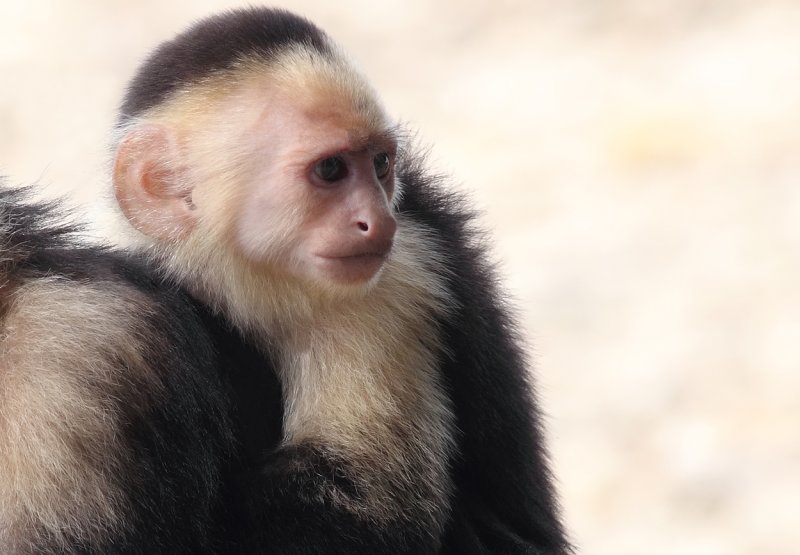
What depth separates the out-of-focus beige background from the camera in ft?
20.0

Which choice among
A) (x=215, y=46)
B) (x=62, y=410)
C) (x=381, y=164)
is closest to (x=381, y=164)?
(x=381, y=164)

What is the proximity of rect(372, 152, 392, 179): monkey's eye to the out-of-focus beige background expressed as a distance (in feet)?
8.72

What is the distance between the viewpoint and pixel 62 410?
8.11ft

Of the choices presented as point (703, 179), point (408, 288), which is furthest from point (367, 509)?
point (703, 179)

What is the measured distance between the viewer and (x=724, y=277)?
679 centimetres

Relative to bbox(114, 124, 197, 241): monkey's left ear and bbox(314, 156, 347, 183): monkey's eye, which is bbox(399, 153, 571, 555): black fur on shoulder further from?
bbox(114, 124, 197, 241): monkey's left ear

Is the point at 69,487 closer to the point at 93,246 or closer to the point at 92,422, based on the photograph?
the point at 92,422

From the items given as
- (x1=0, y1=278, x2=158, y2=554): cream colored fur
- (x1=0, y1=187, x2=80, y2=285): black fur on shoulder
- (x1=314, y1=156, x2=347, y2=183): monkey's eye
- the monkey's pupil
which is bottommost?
(x1=0, y1=278, x2=158, y2=554): cream colored fur

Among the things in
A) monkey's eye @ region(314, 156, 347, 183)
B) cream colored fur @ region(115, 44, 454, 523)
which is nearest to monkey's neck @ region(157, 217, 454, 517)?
cream colored fur @ region(115, 44, 454, 523)

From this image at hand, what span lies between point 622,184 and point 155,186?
4.55m

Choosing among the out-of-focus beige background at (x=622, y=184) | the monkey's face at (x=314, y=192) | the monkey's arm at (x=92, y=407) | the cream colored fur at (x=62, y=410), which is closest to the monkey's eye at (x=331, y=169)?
the monkey's face at (x=314, y=192)

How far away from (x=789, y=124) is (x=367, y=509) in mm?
5283

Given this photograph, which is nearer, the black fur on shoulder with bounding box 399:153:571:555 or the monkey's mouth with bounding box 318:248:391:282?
the monkey's mouth with bounding box 318:248:391:282

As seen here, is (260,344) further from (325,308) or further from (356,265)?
(356,265)
